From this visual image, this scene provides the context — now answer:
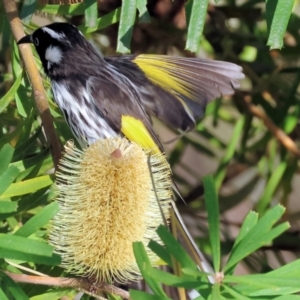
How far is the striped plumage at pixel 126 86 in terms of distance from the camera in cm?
133

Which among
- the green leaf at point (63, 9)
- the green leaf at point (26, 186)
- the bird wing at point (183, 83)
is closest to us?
the green leaf at point (26, 186)

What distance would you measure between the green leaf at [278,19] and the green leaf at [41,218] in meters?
0.37

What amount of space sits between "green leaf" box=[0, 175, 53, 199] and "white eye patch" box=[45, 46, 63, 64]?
0.50m

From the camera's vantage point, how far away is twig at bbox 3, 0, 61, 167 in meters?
1.00

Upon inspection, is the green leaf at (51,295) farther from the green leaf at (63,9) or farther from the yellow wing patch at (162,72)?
the yellow wing patch at (162,72)

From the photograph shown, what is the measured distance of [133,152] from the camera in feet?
2.79

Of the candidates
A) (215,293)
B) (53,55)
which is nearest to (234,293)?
(215,293)

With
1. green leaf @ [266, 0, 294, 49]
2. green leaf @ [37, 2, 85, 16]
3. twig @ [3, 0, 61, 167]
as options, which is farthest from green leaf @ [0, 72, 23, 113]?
green leaf @ [266, 0, 294, 49]

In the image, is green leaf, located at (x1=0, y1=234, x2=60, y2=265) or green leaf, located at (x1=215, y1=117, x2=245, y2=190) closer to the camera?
green leaf, located at (x1=0, y1=234, x2=60, y2=265)

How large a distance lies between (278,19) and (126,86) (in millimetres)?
572

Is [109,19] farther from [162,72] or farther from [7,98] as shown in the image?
[162,72]

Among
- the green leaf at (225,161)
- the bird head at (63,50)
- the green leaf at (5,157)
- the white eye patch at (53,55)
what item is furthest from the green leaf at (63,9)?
the green leaf at (225,161)

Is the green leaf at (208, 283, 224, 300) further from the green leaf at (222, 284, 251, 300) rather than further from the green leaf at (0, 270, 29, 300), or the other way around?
the green leaf at (0, 270, 29, 300)

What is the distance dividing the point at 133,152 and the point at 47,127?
0.66 feet
